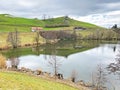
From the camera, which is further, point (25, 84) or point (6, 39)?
point (6, 39)

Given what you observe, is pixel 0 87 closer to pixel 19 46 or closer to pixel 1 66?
pixel 1 66

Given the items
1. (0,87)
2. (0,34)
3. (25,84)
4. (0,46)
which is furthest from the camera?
(0,34)

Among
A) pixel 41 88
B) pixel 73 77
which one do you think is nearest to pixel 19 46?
pixel 73 77

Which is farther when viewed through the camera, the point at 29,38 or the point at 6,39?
the point at 29,38

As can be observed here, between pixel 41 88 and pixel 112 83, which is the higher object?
pixel 41 88

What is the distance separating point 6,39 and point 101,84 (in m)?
109

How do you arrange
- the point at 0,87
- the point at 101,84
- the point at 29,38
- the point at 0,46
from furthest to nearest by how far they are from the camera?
the point at 29,38
the point at 0,46
the point at 101,84
the point at 0,87

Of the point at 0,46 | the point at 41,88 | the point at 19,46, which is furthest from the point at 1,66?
the point at 19,46

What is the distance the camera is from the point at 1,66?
5738 cm

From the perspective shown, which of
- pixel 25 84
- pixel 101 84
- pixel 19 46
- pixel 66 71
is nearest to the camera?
pixel 25 84

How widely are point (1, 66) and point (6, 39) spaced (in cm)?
9267

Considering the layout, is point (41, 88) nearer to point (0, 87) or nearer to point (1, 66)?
point (0, 87)

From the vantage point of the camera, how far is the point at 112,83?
164 ft

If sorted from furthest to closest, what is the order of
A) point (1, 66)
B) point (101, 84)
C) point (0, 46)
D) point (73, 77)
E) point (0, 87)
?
1. point (0, 46)
2. point (1, 66)
3. point (73, 77)
4. point (101, 84)
5. point (0, 87)
